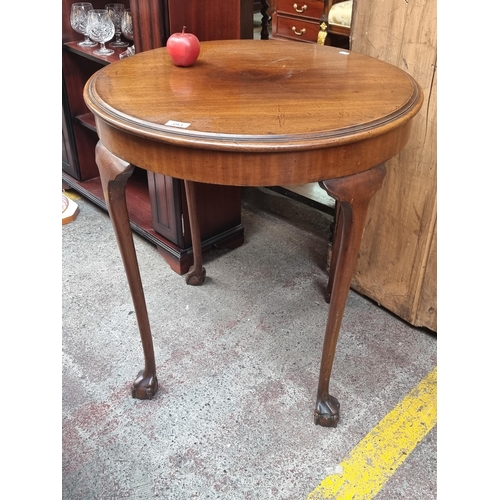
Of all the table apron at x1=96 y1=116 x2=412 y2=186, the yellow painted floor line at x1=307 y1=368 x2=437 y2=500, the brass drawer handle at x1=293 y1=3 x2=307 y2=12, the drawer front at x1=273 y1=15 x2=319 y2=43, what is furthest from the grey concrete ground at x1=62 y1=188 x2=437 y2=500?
the brass drawer handle at x1=293 y1=3 x2=307 y2=12

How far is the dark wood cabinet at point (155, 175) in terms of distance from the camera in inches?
67.8

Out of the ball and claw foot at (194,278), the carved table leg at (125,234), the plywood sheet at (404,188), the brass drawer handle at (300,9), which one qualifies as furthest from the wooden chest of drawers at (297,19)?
the carved table leg at (125,234)

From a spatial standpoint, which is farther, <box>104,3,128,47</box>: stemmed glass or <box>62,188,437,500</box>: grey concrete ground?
<box>104,3,128,47</box>: stemmed glass

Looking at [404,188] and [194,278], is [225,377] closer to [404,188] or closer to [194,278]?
[194,278]

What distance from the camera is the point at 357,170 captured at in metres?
1.07

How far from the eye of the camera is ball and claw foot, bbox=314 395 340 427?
1.44 metres

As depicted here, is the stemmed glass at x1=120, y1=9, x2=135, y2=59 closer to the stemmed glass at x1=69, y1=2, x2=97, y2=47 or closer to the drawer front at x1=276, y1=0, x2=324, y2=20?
the stemmed glass at x1=69, y1=2, x2=97, y2=47

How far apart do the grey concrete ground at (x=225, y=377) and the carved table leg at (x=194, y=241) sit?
0.15 ft

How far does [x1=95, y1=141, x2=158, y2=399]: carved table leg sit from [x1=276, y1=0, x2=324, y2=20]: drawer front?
3.32m

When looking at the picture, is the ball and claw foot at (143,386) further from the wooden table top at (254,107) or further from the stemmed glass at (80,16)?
the stemmed glass at (80,16)

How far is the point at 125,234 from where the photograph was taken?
1.30 m

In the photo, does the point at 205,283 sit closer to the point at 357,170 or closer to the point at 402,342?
the point at 402,342

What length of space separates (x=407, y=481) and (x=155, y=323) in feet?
3.26

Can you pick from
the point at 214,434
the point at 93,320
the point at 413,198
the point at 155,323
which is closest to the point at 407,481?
the point at 214,434
